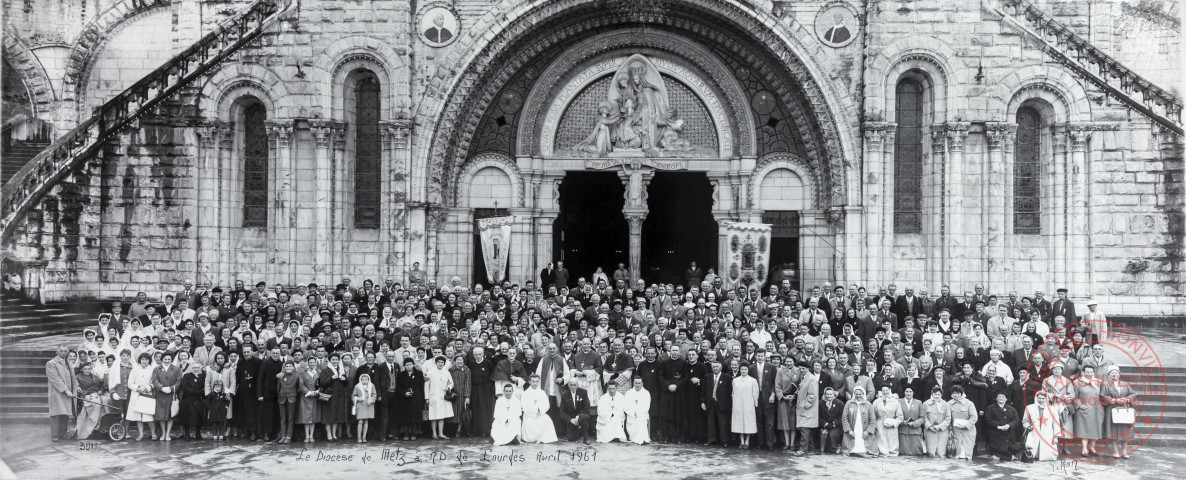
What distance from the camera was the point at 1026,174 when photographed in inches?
830

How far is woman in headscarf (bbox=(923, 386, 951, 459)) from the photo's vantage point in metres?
13.8

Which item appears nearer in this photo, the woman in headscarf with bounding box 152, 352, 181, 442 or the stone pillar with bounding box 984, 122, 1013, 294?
the woman in headscarf with bounding box 152, 352, 181, 442

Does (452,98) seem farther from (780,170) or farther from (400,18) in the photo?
(780,170)

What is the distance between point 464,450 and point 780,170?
12029mm

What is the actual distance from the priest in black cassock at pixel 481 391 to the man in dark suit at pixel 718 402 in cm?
372

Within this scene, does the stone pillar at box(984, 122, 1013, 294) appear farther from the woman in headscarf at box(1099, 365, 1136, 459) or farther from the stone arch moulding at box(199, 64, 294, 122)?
the stone arch moulding at box(199, 64, 294, 122)

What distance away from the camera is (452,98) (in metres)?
21.3

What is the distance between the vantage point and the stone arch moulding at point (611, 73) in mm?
22422

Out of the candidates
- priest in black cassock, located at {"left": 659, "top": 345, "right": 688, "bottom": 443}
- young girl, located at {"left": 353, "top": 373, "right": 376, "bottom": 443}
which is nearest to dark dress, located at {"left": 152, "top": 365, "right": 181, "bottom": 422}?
young girl, located at {"left": 353, "top": 373, "right": 376, "bottom": 443}

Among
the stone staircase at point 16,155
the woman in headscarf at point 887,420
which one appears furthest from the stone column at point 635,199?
the stone staircase at point 16,155

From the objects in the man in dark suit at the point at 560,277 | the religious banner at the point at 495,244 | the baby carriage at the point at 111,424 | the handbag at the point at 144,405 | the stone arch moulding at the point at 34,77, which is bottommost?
the baby carriage at the point at 111,424

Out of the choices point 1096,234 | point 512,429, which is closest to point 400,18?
point 512,429

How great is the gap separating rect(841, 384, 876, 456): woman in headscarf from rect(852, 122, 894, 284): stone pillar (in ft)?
24.2

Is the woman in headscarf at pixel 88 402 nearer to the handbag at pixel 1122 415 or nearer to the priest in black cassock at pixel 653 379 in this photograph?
the priest in black cassock at pixel 653 379
